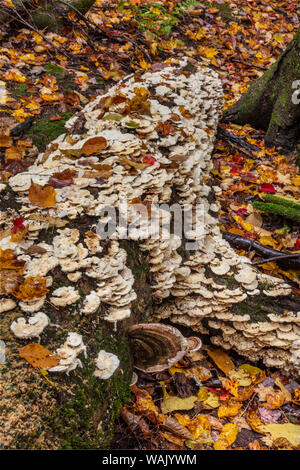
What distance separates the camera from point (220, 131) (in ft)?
21.9

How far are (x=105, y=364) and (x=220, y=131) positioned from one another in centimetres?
528

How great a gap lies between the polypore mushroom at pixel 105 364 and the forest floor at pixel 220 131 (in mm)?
575

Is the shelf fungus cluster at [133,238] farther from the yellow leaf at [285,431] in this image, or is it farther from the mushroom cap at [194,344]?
the yellow leaf at [285,431]

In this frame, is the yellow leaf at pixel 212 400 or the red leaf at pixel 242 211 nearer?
the yellow leaf at pixel 212 400

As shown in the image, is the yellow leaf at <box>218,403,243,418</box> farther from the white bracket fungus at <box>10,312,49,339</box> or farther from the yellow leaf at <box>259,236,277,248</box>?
the yellow leaf at <box>259,236,277,248</box>

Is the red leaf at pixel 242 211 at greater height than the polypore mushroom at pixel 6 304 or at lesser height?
lesser

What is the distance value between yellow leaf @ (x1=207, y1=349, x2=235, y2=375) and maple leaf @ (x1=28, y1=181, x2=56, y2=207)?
77.7 inches

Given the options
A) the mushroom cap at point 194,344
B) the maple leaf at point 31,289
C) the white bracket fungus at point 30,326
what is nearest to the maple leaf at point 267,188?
the mushroom cap at point 194,344

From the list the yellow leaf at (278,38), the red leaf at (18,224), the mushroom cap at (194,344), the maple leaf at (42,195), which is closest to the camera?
the red leaf at (18,224)

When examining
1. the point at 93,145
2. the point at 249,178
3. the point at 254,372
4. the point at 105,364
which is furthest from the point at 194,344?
the point at 249,178

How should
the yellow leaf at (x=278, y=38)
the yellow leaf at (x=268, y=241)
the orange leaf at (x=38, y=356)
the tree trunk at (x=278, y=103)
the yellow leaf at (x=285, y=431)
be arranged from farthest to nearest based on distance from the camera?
the yellow leaf at (x=278, y=38) < the tree trunk at (x=278, y=103) < the yellow leaf at (x=268, y=241) < the yellow leaf at (x=285, y=431) < the orange leaf at (x=38, y=356)

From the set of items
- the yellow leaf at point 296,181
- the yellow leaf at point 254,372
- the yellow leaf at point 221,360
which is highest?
the yellow leaf at point 296,181

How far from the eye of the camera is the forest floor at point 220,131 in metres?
2.87

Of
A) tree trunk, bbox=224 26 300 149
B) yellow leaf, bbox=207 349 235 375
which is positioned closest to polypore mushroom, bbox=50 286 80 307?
yellow leaf, bbox=207 349 235 375
